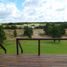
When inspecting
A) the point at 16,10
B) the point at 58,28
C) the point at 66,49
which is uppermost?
the point at 16,10

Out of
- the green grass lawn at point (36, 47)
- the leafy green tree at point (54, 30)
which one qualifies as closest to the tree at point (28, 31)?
the green grass lawn at point (36, 47)

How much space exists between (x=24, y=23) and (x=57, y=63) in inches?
123

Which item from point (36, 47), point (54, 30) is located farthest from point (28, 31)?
point (36, 47)

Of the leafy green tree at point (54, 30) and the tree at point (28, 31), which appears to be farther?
the tree at point (28, 31)

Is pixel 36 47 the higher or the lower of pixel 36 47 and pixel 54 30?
the lower

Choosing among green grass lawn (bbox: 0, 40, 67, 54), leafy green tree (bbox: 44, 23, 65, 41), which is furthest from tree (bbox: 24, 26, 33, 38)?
leafy green tree (bbox: 44, 23, 65, 41)

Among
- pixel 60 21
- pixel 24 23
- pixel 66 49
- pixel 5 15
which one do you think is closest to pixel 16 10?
pixel 5 15

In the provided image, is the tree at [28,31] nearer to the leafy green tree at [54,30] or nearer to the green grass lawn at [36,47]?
the green grass lawn at [36,47]

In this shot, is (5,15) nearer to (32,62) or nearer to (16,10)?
(16,10)

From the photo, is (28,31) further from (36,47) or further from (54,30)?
(36,47)

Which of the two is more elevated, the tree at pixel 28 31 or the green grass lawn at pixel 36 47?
the tree at pixel 28 31

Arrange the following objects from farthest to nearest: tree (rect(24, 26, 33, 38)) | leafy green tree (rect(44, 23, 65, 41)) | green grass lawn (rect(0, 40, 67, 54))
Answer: tree (rect(24, 26, 33, 38)) < leafy green tree (rect(44, 23, 65, 41)) < green grass lawn (rect(0, 40, 67, 54))

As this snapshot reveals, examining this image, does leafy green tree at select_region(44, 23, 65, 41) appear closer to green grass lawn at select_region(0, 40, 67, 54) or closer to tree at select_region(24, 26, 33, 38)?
green grass lawn at select_region(0, 40, 67, 54)

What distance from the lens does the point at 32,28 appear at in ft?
26.1
